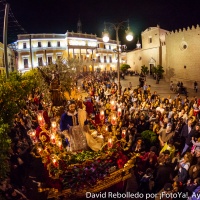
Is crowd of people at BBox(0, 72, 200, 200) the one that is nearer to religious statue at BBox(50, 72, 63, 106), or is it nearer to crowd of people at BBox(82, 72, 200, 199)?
crowd of people at BBox(82, 72, 200, 199)

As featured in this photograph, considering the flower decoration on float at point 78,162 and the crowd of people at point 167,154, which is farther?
the crowd of people at point 167,154

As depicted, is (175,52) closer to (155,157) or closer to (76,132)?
(155,157)

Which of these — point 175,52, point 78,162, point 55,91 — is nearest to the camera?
point 78,162

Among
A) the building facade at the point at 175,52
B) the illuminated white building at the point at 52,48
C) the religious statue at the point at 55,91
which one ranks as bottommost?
the religious statue at the point at 55,91

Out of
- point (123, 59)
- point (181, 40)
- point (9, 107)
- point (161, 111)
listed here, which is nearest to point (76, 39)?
point (123, 59)

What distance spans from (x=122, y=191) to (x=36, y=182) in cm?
292

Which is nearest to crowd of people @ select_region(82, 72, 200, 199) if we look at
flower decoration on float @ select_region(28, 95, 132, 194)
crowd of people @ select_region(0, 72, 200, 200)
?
crowd of people @ select_region(0, 72, 200, 200)

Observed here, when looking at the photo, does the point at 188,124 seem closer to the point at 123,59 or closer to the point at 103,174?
the point at 103,174

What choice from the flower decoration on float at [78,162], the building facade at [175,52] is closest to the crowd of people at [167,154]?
the flower decoration on float at [78,162]

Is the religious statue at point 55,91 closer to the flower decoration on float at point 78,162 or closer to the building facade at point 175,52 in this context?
the flower decoration on float at point 78,162

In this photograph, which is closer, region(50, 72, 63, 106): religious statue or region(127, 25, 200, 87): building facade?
region(50, 72, 63, 106): religious statue

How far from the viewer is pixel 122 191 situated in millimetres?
6141

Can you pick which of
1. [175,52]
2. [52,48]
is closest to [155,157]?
[175,52]

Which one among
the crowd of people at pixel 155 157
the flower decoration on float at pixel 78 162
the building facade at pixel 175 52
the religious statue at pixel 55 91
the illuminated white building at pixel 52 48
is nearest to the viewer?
the flower decoration on float at pixel 78 162
